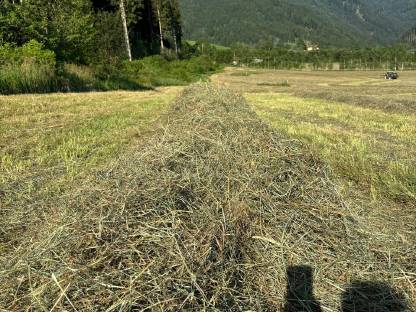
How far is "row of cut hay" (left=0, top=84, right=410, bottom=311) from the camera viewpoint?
2365mm

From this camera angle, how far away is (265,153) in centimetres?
475

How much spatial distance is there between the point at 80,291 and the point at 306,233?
199cm

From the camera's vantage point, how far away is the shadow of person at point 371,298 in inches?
119

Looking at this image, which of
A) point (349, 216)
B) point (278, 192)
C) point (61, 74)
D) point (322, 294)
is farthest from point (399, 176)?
point (61, 74)

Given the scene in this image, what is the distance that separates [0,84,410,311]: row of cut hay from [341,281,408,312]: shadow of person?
0.08m

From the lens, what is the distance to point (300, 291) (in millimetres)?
3086

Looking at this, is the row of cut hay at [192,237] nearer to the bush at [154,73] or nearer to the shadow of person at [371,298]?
the shadow of person at [371,298]

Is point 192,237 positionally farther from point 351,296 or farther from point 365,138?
point 365,138

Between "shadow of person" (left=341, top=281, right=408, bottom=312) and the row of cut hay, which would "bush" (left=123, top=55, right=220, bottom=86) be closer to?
the row of cut hay

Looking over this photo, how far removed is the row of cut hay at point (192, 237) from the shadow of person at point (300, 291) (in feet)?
0.18

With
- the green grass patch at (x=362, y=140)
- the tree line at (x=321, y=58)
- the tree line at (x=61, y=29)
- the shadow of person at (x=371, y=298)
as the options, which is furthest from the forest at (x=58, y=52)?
the tree line at (x=321, y=58)

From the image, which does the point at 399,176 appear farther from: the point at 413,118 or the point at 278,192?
the point at 413,118

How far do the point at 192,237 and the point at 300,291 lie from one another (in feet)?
3.03

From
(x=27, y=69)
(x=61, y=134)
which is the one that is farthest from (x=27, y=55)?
(x=61, y=134)
